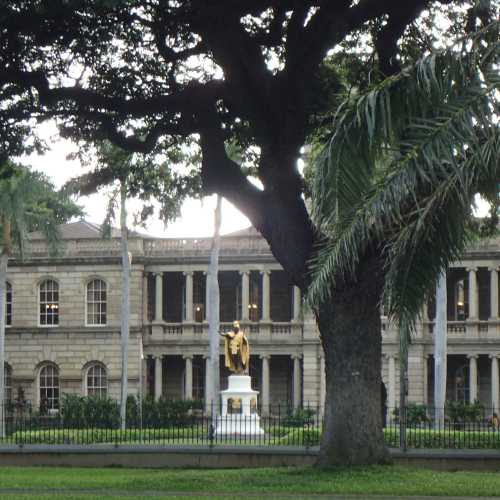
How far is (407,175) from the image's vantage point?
1584 centimetres

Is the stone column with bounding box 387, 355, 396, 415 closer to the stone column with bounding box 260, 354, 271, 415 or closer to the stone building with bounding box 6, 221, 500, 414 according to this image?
the stone building with bounding box 6, 221, 500, 414

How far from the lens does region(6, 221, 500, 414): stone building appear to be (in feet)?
201

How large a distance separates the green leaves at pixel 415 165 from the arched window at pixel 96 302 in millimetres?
47875

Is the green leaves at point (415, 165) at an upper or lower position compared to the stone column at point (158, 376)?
upper

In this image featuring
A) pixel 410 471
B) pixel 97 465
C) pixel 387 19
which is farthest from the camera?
pixel 97 465

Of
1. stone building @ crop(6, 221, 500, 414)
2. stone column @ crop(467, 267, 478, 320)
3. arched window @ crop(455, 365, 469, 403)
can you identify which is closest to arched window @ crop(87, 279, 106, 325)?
stone building @ crop(6, 221, 500, 414)

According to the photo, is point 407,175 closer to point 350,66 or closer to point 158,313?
point 350,66

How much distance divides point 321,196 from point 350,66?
8247mm

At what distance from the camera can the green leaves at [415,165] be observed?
51.8 feet

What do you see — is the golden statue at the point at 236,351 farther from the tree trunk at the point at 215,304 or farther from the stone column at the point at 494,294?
the stone column at the point at 494,294

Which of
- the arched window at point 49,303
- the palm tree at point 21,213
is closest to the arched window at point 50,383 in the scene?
the arched window at point 49,303

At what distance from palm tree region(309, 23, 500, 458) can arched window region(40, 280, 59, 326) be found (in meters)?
48.8

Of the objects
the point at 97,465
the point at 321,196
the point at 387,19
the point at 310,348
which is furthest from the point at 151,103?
the point at 310,348

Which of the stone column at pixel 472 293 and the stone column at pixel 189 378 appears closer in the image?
the stone column at pixel 472 293
